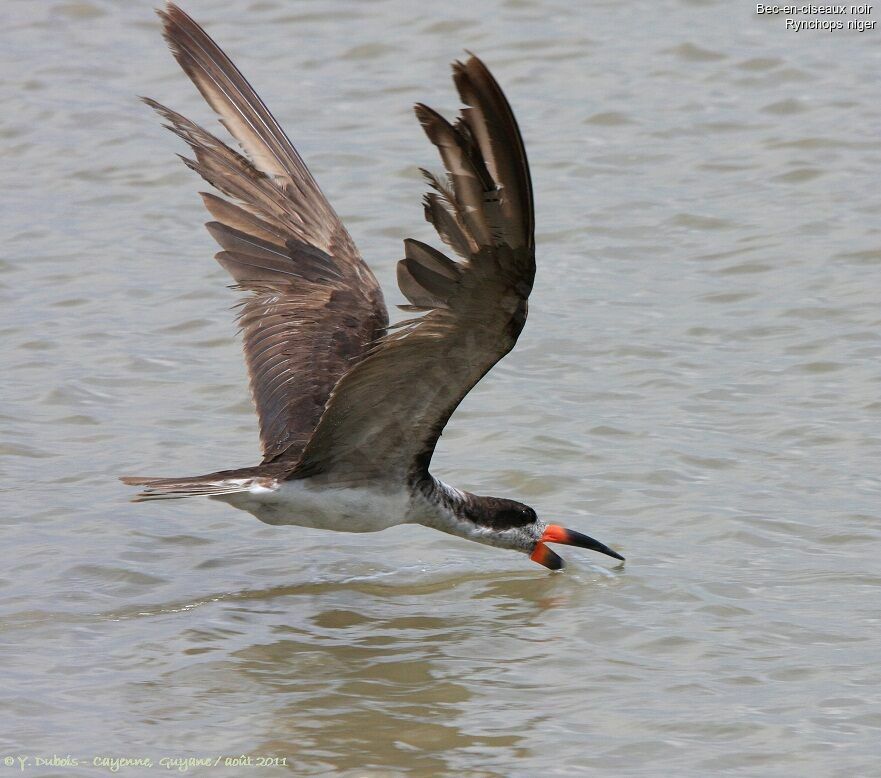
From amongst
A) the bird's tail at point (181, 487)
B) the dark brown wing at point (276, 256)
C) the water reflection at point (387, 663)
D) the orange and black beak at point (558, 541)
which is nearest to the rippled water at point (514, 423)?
the water reflection at point (387, 663)

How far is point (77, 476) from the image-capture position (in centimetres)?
759

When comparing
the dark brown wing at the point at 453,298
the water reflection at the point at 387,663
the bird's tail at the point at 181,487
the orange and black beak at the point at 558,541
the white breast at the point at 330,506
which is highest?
the dark brown wing at the point at 453,298

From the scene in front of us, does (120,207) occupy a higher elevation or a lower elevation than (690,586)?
higher

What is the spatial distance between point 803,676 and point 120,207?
6.82 metres

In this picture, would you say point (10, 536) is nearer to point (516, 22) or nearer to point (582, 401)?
point (582, 401)

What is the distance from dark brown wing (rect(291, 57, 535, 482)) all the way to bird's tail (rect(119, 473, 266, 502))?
41 centimetres

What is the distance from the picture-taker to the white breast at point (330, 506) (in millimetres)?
6340

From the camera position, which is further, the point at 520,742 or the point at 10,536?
the point at 10,536

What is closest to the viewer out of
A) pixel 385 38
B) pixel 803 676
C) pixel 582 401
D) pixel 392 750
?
pixel 392 750

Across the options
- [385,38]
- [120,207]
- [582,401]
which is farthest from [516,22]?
[582,401]

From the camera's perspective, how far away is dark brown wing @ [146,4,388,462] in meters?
7.07

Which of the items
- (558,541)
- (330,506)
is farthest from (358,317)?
(558,541)

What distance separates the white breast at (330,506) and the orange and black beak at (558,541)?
2.43 feet

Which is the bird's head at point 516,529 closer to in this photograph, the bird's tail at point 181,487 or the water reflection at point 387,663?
the water reflection at point 387,663
